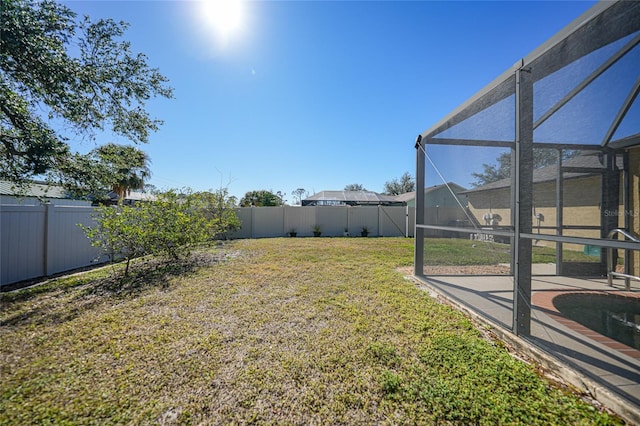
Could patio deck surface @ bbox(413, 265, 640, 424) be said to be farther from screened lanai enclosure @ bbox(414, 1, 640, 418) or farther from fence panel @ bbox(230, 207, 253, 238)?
fence panel @ bbox(230, 207, 253, 238)

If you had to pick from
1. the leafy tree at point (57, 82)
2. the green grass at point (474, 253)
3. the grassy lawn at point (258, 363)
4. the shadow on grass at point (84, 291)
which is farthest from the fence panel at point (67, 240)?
the green grass at point (474, 253)

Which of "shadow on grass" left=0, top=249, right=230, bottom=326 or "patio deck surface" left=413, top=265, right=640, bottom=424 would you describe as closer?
"patio deck surface" left=413, top=265, right=640, bottom=424

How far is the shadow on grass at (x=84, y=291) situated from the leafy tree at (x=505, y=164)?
17.7ft

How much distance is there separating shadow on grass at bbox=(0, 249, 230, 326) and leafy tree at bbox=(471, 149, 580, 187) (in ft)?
17.7

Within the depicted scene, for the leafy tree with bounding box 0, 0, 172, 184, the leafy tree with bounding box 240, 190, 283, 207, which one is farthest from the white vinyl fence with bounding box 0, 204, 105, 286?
the leafy tree with bounding box 240, 190, 283, 207

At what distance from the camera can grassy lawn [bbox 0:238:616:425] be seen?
152 centimetres

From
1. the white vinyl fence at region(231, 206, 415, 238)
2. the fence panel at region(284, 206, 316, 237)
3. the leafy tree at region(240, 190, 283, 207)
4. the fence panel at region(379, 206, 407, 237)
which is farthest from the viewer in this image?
the leafy tree at region(240, 190, 283, 207)

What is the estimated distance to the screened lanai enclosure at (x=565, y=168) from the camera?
1.85 metres

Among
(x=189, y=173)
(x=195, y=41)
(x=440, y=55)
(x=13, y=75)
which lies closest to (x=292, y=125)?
(x=195, y=41)

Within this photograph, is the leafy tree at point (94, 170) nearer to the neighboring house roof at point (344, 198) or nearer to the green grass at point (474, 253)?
the green grass at point (474, 253)

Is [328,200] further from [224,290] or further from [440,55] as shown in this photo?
[224,290]

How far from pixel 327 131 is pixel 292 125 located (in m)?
2.12

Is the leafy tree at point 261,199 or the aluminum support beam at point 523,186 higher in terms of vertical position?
the leafy tree at point 261,199

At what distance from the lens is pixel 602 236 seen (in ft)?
6.65
